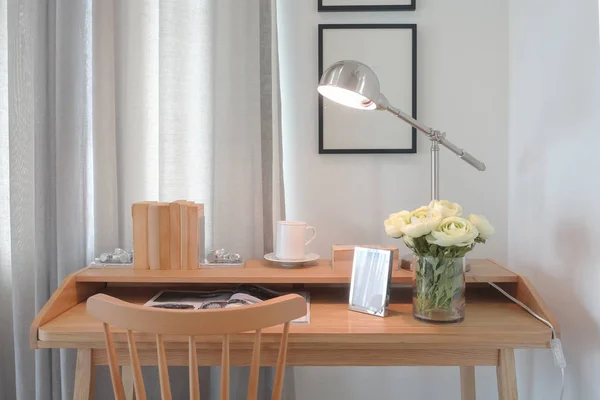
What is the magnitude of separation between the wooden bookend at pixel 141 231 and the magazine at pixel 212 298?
0.11 m

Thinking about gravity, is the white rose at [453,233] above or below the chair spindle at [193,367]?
above

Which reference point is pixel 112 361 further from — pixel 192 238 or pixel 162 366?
pixel 192 238

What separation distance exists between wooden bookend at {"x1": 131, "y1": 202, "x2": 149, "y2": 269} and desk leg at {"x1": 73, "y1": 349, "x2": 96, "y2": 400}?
0.31 m

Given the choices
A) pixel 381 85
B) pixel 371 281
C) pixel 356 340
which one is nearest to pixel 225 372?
pixel 356 340

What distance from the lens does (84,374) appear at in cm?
100

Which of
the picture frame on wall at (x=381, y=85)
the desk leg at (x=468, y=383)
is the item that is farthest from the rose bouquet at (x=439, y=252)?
the picture frame on wall at (x=381, y=85)

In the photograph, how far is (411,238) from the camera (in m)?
1.04

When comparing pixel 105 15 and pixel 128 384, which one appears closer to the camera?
pixel 128 384

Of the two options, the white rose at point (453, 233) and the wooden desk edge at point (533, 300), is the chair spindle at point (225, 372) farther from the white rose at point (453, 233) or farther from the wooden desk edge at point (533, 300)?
the wooden desk edge at point (533, 300)

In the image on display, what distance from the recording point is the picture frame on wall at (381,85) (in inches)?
59.4

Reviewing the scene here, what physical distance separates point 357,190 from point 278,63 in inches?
19.7

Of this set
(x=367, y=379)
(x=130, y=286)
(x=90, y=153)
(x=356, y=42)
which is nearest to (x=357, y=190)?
(x=356, y=42)

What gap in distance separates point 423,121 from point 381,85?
189 millimetres

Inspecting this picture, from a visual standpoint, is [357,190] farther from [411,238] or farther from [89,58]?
[89,58]
